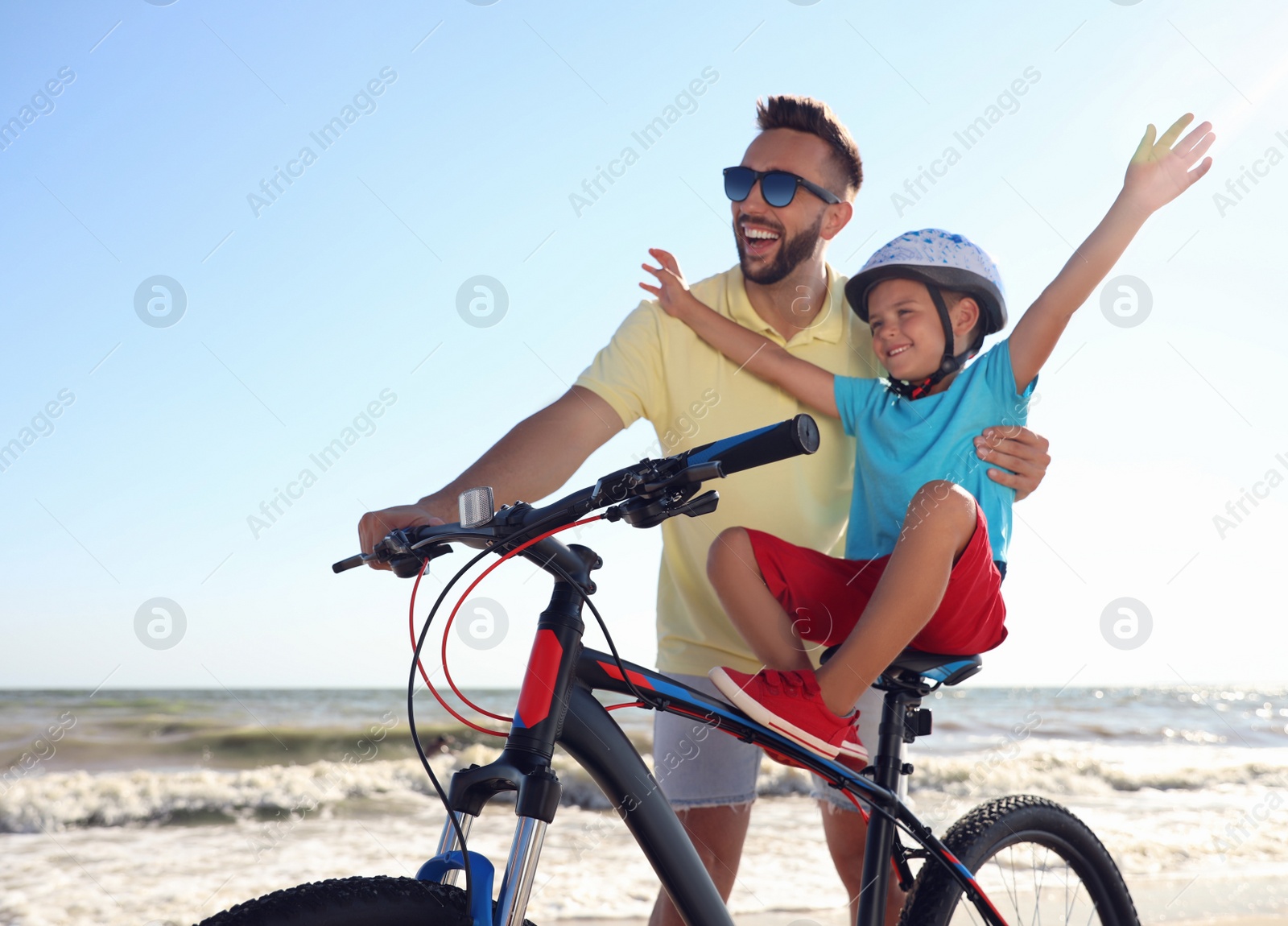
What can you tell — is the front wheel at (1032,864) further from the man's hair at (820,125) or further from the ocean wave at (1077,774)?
the ocean wave at (1077,774)

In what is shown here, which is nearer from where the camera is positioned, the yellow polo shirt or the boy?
the boy

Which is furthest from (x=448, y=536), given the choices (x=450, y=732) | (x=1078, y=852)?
(x=450, y=732)

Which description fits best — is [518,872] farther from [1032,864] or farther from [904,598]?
[1032,864]

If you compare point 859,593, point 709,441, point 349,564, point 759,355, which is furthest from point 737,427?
point 349,564

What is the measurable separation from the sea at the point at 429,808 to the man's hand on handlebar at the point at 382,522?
0.50 meters

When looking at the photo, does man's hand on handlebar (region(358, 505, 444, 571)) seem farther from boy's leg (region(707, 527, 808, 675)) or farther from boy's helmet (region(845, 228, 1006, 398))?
boy's helmet (region(845, 228, 1006, 398))

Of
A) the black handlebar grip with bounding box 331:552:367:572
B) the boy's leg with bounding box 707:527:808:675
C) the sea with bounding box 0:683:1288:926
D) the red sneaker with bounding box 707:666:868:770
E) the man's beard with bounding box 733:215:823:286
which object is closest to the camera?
the black handlebar grip with bounding box 331:552:367:572

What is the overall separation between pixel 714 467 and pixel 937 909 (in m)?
1.13

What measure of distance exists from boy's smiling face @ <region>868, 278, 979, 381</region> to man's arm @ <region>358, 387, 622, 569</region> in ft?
2.31

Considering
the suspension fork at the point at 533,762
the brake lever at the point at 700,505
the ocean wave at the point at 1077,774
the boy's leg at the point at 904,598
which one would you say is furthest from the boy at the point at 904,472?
the ocean wave at the point at 1077,774

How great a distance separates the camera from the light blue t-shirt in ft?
7.06

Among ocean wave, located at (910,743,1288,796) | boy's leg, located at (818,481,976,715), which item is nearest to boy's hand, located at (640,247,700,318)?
boy's leg, located at (818,481,976,715)

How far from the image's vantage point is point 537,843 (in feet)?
3.56

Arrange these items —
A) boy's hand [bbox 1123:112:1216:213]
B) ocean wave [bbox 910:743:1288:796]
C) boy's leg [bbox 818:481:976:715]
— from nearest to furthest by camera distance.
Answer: boy's leg [bbox 818:481:976:715]
boy's hand [bbox 1123:112:1216:213]
ocean wave [bbox 910:743:1288:796]
